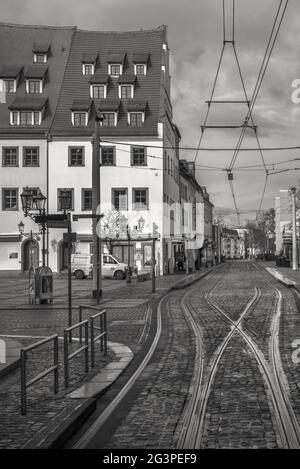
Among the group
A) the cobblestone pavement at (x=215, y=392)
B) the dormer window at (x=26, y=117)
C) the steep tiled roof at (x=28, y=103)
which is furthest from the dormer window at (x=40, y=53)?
the cobblestone pavement at (x=215, y=392)

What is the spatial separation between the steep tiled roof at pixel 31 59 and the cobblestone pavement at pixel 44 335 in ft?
87.6

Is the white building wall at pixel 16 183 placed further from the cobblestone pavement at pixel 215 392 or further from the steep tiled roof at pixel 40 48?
the cobblestone pavement at pixel 215 392

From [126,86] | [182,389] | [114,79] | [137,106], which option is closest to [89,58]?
[114,79]

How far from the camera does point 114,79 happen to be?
57.5 metres

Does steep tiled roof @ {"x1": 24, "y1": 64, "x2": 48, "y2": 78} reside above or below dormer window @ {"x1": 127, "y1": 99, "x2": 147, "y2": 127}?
above

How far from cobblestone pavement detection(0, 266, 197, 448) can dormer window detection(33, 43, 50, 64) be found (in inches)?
1293

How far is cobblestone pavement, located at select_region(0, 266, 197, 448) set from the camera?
23.1 feet

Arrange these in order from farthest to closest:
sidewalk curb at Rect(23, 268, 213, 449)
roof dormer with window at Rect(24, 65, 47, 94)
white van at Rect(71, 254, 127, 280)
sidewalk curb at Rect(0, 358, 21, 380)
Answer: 1. roof dormer with window at Rect(24, 65, 47, 94)
2. white van at Rect(71, 254, 127, 280)
3. sidewalk curb at Rect(0, 358, 21, 380)
4. sidewalk curb at Rect(23, 268, 213, 449)

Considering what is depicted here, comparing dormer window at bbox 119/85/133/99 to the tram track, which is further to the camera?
dormer window at bbox 119/85/133/99

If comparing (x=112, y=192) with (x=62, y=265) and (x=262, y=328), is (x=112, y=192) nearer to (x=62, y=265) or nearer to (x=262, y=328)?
(x=62, y=265)

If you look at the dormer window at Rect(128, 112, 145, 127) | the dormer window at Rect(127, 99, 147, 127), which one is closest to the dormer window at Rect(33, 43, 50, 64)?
the dormer window at Rect(127, 99, 147, 127)

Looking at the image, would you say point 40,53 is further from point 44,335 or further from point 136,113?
point 44,335

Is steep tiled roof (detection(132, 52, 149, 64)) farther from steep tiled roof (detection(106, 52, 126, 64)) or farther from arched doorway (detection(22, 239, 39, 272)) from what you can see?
arched doorway (detection(22, 239, 39, 272))

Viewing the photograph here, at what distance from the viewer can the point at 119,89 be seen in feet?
186
